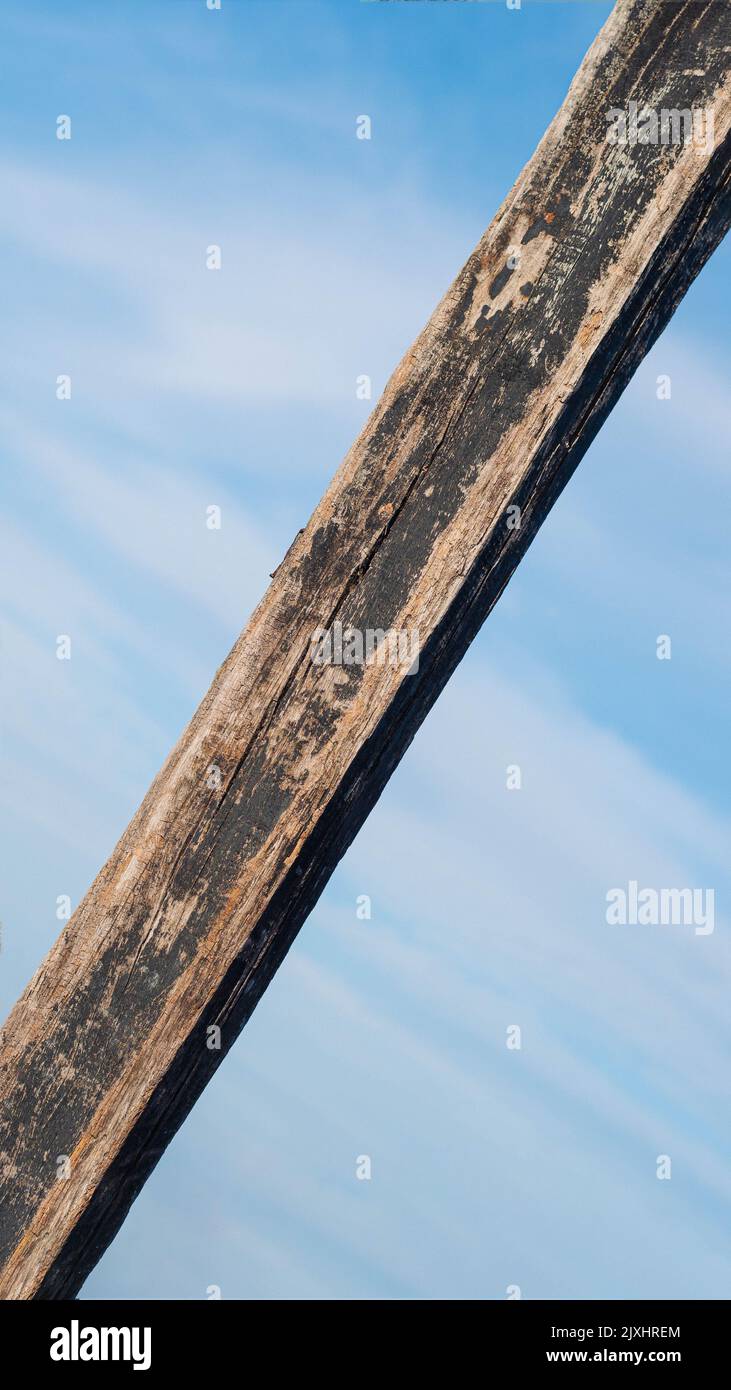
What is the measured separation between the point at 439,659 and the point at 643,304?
0.68m

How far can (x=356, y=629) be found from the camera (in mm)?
1688

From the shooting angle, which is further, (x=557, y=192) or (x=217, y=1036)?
(x=557, y=192)

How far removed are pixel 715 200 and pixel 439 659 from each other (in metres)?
0.90

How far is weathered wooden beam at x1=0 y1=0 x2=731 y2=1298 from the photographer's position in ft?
5.35

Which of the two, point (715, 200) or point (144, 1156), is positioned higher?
point (715, 200)

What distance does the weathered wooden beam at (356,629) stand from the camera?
5.35 ft
